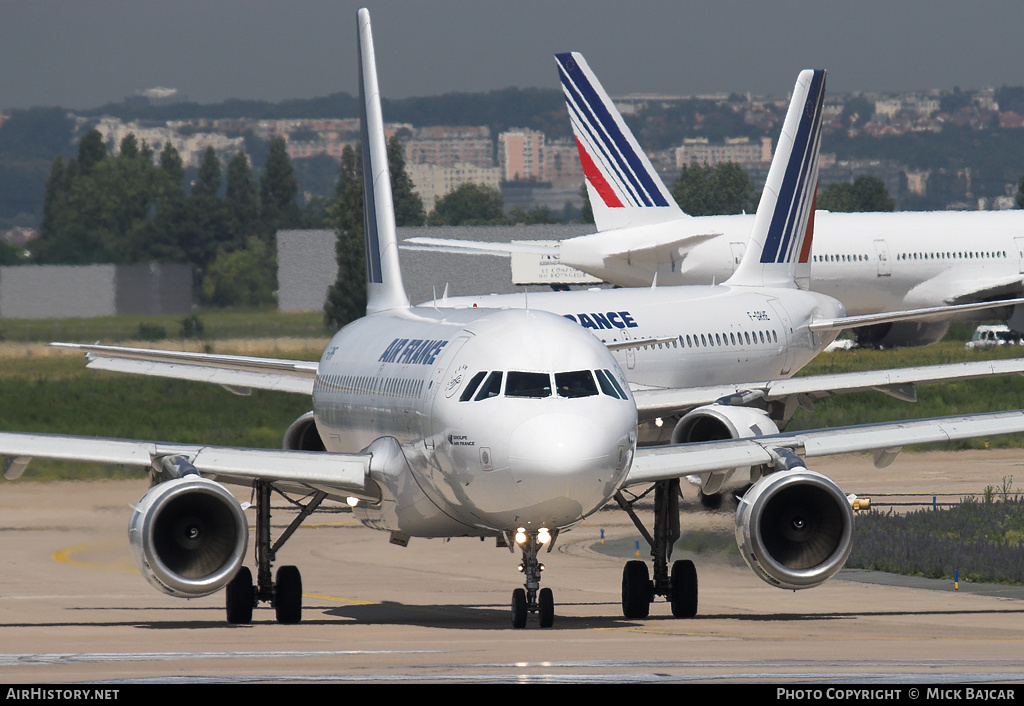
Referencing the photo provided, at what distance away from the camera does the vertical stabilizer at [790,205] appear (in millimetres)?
41875

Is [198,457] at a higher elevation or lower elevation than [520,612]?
higher

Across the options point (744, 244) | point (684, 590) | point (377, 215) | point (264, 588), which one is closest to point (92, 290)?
point (744, 244)

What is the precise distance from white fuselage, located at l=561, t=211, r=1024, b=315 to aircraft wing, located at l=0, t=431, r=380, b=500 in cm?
4341

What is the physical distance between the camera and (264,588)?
68.1 ft

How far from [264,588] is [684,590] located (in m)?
5.17

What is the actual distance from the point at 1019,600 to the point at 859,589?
265 cm

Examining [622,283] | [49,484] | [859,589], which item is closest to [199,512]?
[859,589]

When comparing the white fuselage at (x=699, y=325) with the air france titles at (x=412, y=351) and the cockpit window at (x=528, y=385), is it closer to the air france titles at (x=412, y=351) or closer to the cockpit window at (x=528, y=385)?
the air france titles at (x=412, y=351)

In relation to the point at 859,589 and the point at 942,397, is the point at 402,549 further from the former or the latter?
the point at 942,397

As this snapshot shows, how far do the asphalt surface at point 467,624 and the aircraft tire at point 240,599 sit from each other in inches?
14.2

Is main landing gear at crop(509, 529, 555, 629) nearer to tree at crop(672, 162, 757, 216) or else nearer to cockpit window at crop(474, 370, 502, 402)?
cockpit window at crop(474, 370, 502, 402)

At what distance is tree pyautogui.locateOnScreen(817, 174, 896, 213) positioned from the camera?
179000 mm

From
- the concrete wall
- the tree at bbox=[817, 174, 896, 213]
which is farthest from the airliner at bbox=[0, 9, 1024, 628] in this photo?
the tree at bbox=[817, 174, 896, 213]

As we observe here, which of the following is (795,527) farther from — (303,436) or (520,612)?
(303,436)
